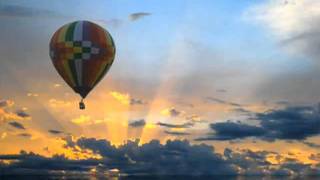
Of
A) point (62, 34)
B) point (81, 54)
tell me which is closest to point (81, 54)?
point (81, 54)

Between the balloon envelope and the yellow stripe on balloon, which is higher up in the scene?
the yellow stripe on balloon

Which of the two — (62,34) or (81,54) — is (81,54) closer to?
(81,54)

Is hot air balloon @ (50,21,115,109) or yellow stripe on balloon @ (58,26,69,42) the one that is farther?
yellow stripe on balloon @ (58,26,69,42)

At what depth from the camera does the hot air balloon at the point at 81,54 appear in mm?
95312

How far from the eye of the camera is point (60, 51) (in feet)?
315

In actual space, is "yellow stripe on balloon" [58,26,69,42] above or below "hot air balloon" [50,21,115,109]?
above

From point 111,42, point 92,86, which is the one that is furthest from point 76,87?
point 111,42

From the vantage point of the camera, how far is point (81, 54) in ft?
312

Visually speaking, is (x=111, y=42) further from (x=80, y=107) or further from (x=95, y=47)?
(x=80, y=107)

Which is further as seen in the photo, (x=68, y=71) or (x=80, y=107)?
(x=68, y=71)

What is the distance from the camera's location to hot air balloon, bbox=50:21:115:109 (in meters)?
95.3

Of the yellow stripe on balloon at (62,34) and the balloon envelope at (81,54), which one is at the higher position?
the yellow stripe on balloon at (62,34)

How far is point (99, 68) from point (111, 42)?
14.4 ft

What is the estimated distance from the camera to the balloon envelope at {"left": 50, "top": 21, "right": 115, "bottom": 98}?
95.3m
